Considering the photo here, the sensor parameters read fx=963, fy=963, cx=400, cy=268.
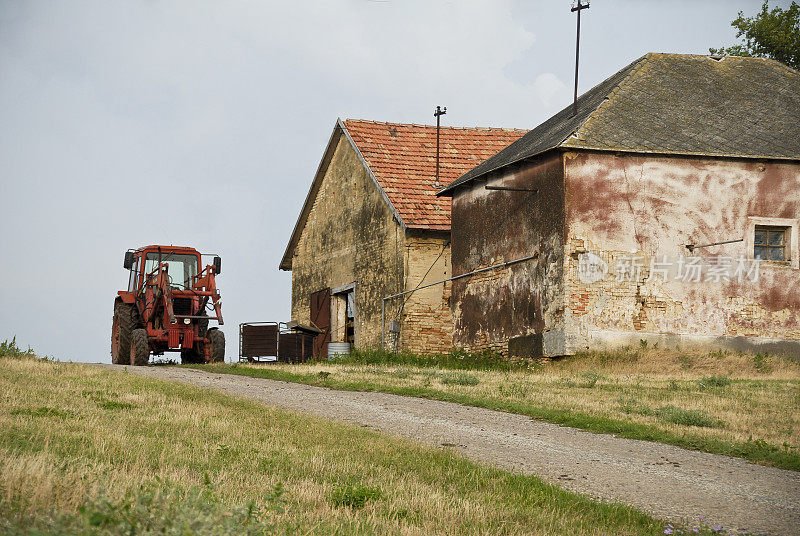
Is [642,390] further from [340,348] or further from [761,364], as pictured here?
[340,348]

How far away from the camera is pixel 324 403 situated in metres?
13.1

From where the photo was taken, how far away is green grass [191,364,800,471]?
1031cm

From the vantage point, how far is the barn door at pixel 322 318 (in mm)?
30703

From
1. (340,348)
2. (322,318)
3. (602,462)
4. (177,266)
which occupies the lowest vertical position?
(602,462)

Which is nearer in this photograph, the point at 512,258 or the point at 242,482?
the point at 242,482

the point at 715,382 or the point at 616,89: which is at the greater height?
the point at 616,89

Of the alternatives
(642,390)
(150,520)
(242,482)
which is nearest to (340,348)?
(642,390)

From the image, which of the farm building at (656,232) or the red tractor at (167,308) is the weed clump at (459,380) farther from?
the red tractor at (167,308)

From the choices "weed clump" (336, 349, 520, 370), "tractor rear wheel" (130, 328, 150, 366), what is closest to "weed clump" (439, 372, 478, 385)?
"weed clump" (336, 349, 520, 370)

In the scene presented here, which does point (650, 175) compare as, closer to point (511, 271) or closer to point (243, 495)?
point (511, 271)

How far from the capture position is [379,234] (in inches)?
1099

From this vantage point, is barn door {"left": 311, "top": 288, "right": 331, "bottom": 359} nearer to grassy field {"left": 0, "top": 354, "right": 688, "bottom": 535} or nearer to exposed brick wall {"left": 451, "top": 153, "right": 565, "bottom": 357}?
exposed brick wall {"left": 451, "top": 153, "right": 565, "bottom": 357}

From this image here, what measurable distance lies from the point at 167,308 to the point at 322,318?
961 centimetres

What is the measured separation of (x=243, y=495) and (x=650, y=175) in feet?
51.9
